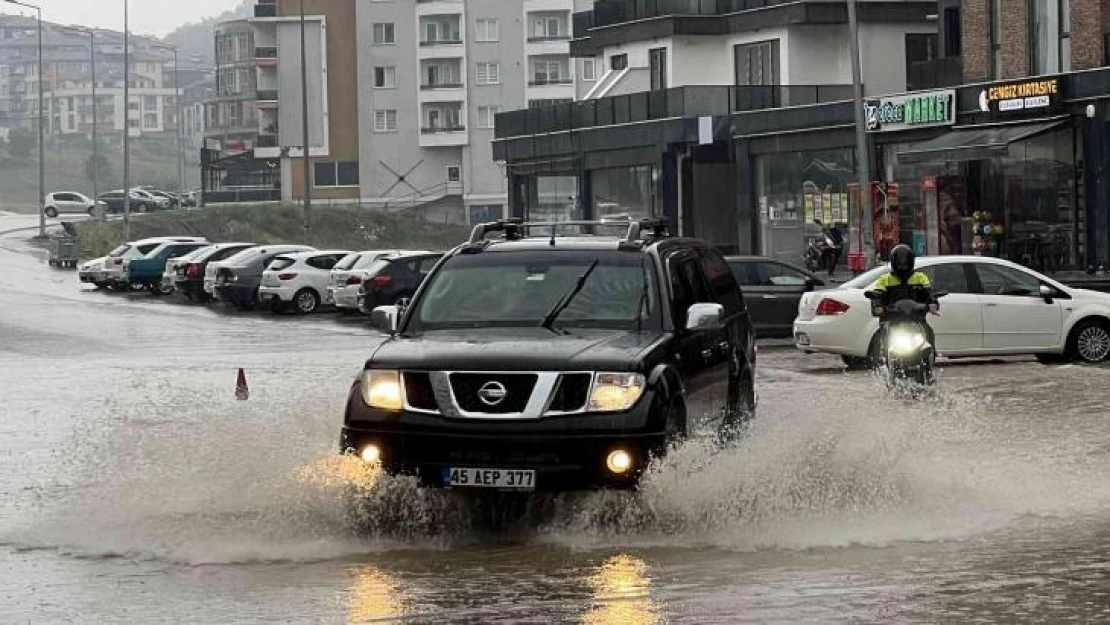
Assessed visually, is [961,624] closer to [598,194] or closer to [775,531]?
[775,531]

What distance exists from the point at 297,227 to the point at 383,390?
91.3 metres

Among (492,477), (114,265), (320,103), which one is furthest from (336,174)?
(492,477)

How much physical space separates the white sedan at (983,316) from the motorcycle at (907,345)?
19.9 ft

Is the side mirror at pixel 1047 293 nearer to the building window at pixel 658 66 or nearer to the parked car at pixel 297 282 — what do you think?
the parked car at pixel 297 282

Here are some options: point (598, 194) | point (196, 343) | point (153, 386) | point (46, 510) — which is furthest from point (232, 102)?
point (46, 510)

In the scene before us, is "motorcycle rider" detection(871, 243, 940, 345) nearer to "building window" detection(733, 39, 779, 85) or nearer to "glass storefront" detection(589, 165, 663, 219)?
"glass storefront" detection(589, 165, 663, 219)

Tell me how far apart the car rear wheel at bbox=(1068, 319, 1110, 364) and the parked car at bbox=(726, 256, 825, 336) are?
272 inches

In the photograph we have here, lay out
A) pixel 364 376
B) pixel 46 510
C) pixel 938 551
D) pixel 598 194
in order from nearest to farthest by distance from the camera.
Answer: pixel 938 551 → pixel 364 376 → pixel 46 510 → pixel 598 194

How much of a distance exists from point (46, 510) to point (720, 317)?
4.54 metres

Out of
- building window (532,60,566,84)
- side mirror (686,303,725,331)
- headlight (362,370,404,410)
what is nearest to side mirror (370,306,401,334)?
headlight (362,370,404,410)

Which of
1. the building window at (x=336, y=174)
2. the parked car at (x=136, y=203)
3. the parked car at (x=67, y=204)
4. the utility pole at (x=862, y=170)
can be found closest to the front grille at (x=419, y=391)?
the utility pole at (x=862, y=170)

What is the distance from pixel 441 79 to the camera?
118 meters

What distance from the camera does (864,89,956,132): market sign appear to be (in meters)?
45.5

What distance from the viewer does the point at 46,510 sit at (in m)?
13.3
